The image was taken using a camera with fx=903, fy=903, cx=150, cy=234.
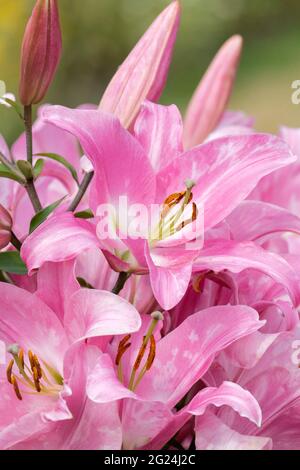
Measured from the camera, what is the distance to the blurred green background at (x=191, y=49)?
2.44m

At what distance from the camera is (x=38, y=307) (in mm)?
310

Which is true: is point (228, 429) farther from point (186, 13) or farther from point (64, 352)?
point (186, 13)

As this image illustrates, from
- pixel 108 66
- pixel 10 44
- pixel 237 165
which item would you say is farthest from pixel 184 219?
pixel 108 66

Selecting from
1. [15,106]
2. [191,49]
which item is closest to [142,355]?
[15,106]

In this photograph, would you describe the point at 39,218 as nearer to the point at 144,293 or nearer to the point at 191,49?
the point at 144,293

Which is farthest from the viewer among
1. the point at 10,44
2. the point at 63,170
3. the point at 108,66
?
the point at 108,66

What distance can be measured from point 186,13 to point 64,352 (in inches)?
91.9

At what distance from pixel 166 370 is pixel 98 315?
32mm

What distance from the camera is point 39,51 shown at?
1.12ft

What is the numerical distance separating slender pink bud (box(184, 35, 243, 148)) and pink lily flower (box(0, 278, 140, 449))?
0.16 meters

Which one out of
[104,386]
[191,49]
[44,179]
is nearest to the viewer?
[104,386]

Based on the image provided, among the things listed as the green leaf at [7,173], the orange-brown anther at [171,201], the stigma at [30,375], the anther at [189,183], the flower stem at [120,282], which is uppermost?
the anther at [189,183]

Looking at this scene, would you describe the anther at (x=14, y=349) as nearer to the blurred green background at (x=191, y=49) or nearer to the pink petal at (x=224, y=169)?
the pink petal at (x=224, y=169)

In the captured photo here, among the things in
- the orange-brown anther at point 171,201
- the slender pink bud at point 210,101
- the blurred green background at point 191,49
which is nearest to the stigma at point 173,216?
the orange-brown anther at point 171,201
